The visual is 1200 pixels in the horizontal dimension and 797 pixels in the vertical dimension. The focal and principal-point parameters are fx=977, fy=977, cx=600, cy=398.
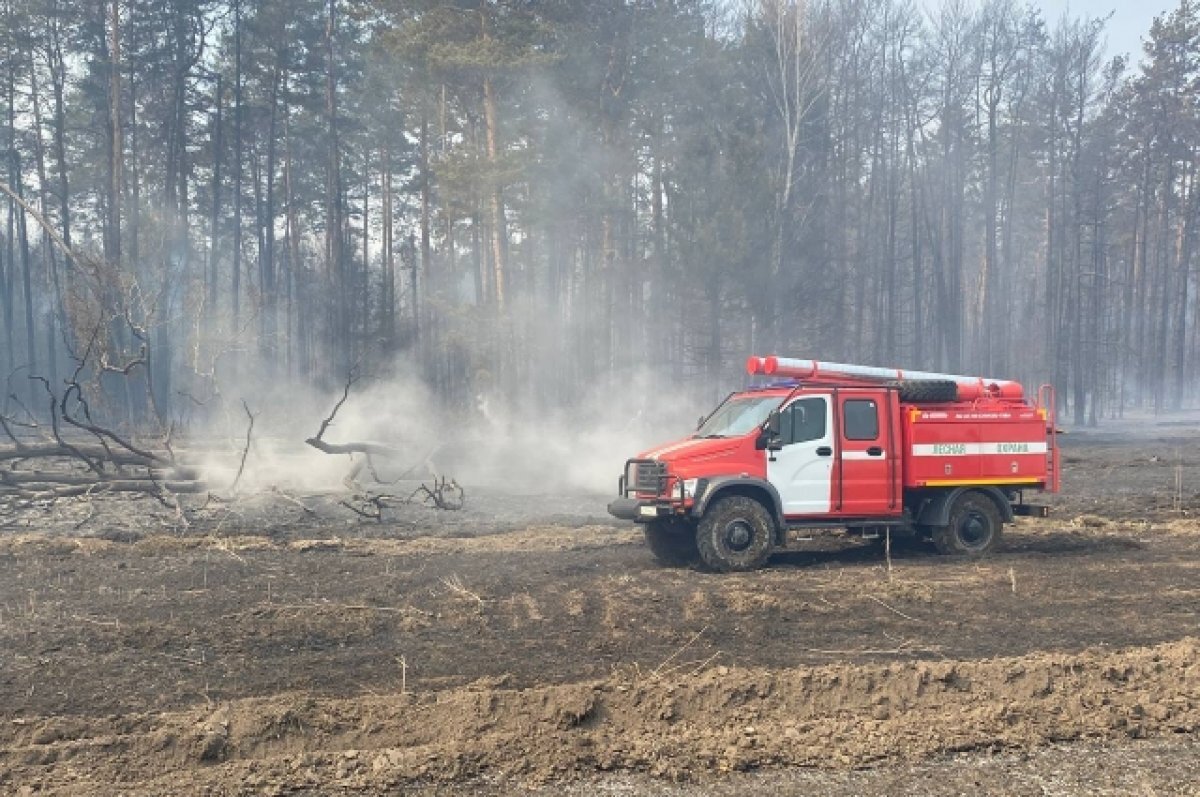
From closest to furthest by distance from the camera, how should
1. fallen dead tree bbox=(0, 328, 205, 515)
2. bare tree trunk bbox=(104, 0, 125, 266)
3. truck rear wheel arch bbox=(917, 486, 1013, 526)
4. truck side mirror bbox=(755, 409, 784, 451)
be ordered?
truck side mirror bbox=(755, 409, 784, 451), truck rear wheel arch bbox=(917, 486, 1013, 526), fallen dead tree bbox=(0, 328, 205, 515), bare tree trunk bbox=(104, 0, 125, 266)

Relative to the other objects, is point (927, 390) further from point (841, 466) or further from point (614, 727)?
point (614, 727)

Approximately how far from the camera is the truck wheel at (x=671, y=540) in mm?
12211

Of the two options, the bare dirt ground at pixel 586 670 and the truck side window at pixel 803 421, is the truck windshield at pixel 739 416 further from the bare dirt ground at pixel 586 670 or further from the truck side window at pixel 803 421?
the bare dirt ground at pixel 586 670

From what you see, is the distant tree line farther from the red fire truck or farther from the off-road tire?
the off-road tire

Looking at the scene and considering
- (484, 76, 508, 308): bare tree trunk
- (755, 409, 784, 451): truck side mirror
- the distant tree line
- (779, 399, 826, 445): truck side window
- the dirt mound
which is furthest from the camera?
the distant tree line

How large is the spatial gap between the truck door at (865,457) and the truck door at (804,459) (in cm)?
20


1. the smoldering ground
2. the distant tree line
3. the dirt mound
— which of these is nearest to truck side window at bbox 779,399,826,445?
the dirt mound

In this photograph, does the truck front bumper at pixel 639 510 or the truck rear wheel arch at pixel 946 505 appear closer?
the truck front bumper at pixel 639 510

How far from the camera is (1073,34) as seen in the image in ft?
158

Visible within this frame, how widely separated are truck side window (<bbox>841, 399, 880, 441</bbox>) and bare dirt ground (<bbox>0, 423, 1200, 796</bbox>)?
1.67 m

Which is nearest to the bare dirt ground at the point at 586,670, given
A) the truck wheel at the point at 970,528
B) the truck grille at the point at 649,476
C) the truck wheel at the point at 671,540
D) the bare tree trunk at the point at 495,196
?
the truck wheel at the point at 671,540

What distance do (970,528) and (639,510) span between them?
4506 millimetres

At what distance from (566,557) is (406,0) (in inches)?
830

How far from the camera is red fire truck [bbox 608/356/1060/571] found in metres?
11.7
